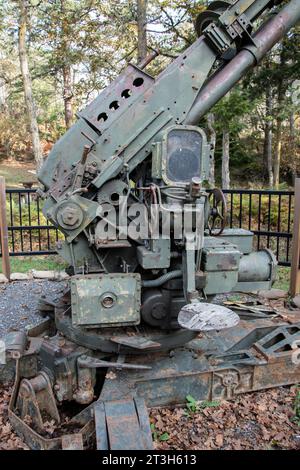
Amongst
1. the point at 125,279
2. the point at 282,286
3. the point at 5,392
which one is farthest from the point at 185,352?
the point at 282,286

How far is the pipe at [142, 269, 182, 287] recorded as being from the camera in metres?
3.84

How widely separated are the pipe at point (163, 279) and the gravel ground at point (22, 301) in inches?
57.2

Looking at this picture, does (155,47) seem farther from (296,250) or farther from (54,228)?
(296,250)

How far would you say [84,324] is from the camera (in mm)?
3627

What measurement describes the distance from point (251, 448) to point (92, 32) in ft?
37.0

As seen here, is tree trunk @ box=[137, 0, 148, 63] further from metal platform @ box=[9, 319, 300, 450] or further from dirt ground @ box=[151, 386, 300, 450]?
dirt ground @ box=[151, 386, 300, 450]

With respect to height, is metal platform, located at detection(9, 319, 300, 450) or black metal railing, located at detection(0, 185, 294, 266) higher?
black metal railing, located at detection(0, 185, 294, 266)

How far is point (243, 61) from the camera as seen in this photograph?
14.5 ft

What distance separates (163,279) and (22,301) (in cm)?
320

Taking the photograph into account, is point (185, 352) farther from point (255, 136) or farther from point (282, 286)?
point (255, 136)

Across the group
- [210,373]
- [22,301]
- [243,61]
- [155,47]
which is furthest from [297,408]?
[155,47]

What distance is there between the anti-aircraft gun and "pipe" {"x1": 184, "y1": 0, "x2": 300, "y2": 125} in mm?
13

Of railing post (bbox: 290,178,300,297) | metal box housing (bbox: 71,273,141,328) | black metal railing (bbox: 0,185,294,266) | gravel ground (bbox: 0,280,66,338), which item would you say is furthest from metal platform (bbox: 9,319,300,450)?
black metal railing (bbox: 0,185,294,266)

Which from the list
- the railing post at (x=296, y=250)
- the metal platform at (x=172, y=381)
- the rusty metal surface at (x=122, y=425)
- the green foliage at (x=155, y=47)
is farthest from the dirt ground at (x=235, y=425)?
the green foliage at (x=155, y=47)
